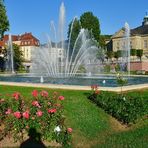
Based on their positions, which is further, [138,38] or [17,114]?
[138,38]

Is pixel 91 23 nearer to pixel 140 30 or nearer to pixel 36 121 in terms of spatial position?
pixel 140 30

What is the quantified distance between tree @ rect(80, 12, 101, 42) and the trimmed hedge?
193 feet

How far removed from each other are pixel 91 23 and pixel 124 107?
61.3 m

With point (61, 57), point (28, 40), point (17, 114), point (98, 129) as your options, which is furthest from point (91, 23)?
point (17, 114)

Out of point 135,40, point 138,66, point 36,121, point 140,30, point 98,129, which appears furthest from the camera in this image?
point 140,30

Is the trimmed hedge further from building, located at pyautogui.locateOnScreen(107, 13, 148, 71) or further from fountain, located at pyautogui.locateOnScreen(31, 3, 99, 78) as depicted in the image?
building, located at pyautogui.locateOnScreen(107, 13, 148, 71)

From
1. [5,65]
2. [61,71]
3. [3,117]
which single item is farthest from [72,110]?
[5,65]

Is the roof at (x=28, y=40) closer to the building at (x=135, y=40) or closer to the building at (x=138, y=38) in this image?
the building at (x=135, y=40)

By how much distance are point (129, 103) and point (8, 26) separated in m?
42.0

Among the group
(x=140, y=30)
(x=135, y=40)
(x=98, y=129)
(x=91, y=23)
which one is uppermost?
(x=140, y=30)

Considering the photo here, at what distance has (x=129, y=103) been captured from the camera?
41.5ft

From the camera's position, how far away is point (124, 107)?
1249 cm

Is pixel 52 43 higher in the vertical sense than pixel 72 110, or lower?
higher

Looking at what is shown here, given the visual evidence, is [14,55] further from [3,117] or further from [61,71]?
[3,117]
